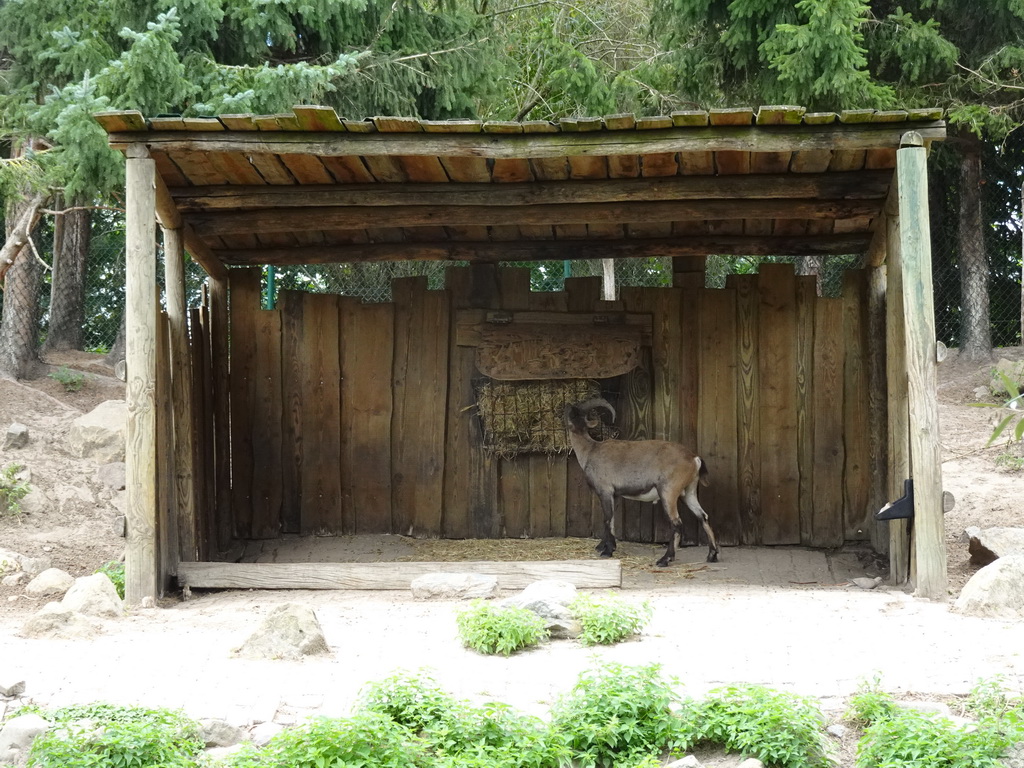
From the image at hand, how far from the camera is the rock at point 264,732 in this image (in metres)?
4.20

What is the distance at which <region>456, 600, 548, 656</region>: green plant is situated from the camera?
5.29 meters

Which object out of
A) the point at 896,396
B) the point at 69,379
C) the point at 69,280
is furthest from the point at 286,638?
the point at 69,280

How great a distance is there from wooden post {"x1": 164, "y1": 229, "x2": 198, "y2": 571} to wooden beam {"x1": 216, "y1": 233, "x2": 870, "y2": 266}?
138 cm

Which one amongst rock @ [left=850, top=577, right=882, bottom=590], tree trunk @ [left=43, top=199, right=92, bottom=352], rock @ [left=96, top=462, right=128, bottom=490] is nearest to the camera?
rock @ [left=850, top=577, right=882, bottom=590]

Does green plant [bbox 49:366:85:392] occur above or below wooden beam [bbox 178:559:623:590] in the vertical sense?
above

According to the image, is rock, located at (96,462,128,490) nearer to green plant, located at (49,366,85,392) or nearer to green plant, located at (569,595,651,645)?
green plant, located at (49,366,85,392)

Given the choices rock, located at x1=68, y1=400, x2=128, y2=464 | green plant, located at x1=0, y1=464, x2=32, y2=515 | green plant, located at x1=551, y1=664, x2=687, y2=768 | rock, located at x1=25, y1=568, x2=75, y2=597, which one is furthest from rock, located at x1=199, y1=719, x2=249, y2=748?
rock, located at x1=68, y1=400, x2=128, y2=464

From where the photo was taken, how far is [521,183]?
7.79m

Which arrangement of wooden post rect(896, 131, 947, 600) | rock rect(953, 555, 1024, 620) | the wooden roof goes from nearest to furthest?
rock rect(953, 555, 1024, 620) < wooden post rect(896, 131, 947, 600) < the wooden roof

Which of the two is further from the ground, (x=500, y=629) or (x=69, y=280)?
(x=69, y=280)

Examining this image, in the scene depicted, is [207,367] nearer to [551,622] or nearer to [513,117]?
[551,622]

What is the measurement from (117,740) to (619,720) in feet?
5.70

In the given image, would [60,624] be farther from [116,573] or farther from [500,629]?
[500,629]

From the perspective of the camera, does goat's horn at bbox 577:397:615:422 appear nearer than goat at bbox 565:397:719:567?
No
